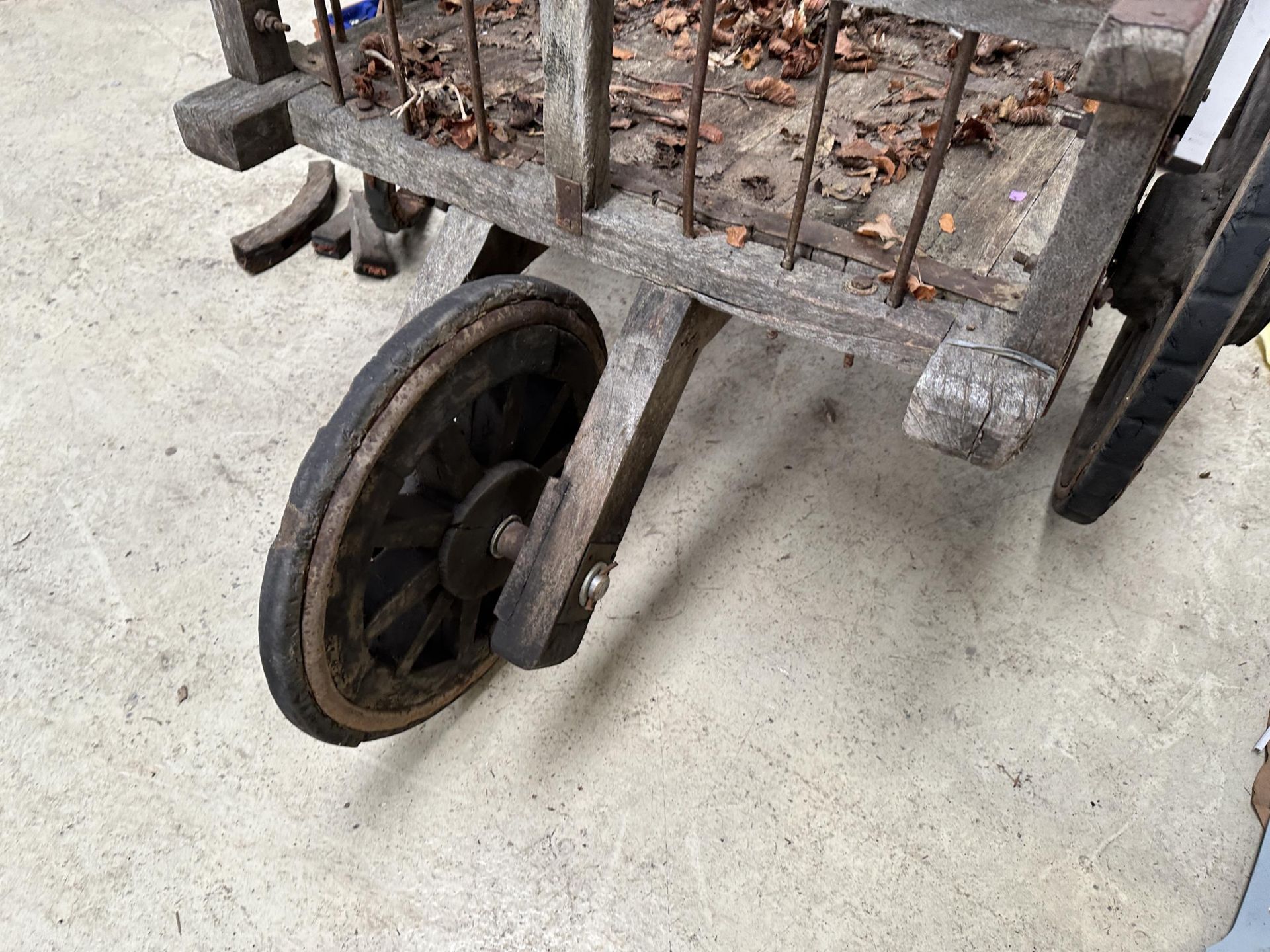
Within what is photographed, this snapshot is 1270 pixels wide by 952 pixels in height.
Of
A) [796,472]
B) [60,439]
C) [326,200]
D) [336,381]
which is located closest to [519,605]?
[796,472]

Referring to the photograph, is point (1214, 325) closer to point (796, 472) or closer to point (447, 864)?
point (796, 472)

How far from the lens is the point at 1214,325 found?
4.18 feet

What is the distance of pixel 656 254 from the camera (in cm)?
167

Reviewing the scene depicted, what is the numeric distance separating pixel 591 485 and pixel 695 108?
67 centimetres

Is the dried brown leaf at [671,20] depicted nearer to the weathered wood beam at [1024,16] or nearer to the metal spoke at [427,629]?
the weathered wood beam at [1024,16]

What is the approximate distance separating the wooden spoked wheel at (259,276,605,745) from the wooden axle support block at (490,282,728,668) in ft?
0.35

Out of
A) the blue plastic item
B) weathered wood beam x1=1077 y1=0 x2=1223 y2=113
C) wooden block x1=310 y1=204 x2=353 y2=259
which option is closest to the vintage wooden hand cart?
weathered wood beam x1=1077 y1=0 x2=1223 y2=113

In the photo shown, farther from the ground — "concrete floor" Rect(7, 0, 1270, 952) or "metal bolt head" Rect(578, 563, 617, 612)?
"metal bolt head" Rect(578, 563, 617, 612)

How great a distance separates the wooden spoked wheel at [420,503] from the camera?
1.42 meters

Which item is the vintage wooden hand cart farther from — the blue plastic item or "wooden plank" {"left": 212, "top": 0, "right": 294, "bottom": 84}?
the blue plastic item

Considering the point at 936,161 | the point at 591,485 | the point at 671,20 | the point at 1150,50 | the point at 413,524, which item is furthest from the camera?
the point at 671,20

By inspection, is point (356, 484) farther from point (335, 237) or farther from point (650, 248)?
point (335, 237)

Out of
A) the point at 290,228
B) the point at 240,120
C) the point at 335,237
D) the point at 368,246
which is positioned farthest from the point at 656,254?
the point at 290,228

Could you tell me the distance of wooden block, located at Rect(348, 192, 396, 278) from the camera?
9.87ft
